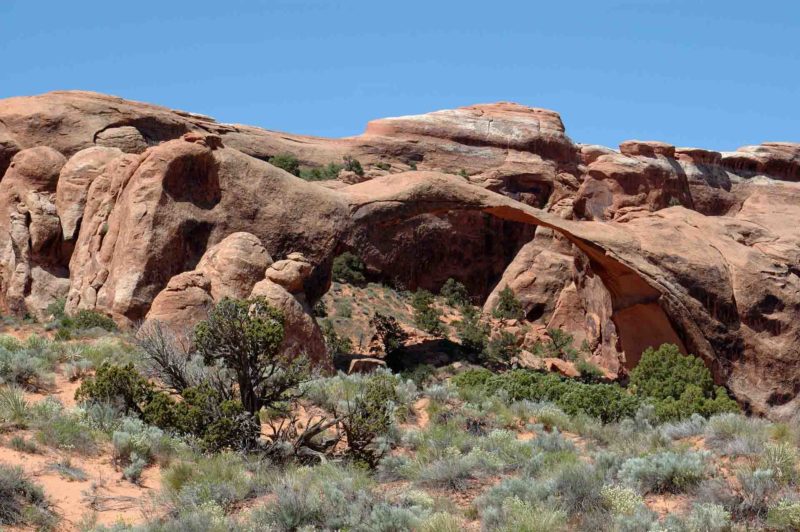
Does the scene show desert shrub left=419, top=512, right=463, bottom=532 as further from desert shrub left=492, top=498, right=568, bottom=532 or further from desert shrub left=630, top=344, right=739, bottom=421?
desert shrub left=630, top=344, right=739, bottom=421

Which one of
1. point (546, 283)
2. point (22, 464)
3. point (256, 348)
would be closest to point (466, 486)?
point (256, 348)

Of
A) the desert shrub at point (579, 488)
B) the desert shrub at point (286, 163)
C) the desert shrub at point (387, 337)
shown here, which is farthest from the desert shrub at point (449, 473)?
the desert shrub at point (286, 163)

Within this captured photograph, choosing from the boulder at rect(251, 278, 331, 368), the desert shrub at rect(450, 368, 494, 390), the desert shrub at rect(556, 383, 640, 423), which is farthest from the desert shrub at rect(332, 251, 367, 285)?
the desert shrub at rect(556, 383, 640, 423)

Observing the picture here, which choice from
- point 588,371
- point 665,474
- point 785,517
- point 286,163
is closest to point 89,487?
point 665,474

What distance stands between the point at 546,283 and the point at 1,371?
86.4ft

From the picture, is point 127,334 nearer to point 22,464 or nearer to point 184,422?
point 184,422

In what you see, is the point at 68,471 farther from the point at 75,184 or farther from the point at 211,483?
the point at 75,184

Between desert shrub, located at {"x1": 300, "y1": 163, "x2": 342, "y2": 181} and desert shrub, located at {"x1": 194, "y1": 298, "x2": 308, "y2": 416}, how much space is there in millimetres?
29865

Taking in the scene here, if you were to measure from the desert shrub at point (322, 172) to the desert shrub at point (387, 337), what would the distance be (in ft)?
48.1

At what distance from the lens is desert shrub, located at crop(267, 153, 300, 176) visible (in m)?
44.8

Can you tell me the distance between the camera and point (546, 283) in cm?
3831

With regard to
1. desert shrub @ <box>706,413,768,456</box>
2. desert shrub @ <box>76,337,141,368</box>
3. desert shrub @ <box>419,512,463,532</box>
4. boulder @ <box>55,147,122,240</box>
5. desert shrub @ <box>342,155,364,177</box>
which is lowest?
desert shrub @ <box>419,512,463,532</box>

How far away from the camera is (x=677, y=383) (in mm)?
20547

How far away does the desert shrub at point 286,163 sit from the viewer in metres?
44.8
